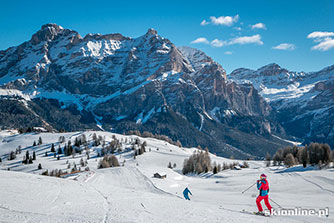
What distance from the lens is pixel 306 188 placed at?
3575cm

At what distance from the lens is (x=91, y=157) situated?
161m

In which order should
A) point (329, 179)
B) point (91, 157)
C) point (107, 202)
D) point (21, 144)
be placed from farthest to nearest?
point (21, 144), point (91, 157), point (329, 179), point (107, 202)

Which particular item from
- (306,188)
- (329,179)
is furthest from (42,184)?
(329,179)

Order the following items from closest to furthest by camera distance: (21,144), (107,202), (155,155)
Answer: (107,202) < (155,155) < (21,144)

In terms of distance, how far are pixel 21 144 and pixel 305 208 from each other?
199283mm

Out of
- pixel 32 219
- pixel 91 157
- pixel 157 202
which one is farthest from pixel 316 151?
pixel 91 157

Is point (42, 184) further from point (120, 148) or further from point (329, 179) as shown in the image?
point (120, 148)

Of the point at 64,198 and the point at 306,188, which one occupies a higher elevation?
the point at 64,198

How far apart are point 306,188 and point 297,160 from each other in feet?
271

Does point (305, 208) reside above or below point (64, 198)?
below

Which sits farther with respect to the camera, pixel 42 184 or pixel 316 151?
pixel 316 151

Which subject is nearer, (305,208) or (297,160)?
(305,208)

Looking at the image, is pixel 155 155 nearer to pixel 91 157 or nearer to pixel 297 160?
pixel 91 157

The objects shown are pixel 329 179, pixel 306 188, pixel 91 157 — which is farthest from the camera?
pixel 91 157
